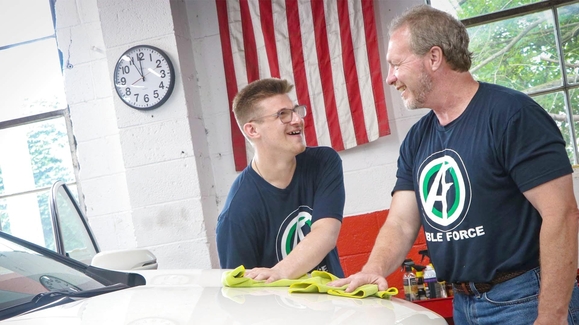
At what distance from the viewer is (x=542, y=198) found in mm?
1791

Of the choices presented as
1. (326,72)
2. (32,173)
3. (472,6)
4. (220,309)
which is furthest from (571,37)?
(32,173)

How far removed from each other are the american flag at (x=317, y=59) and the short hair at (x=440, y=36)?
2.57 meters

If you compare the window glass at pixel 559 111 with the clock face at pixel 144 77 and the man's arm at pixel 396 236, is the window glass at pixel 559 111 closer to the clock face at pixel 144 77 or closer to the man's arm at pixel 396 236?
the clock face at pixel 144 77

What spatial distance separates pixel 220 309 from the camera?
1.47 m

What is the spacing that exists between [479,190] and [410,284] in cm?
234

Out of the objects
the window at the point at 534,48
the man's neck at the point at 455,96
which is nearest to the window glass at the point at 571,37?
the window at the point at 534,48

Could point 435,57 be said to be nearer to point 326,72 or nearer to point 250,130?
point 250,130

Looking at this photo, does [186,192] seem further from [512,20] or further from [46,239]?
[512,20]

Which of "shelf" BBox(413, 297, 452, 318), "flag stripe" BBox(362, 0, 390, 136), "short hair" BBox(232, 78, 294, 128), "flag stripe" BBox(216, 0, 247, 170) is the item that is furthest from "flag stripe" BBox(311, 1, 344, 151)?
"short hair" BBox(232, 78, 294, 128)

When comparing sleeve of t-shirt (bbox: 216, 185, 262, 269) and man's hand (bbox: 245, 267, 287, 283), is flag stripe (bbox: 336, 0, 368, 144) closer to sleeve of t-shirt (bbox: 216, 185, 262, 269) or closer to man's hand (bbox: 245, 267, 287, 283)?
sleeve of t-shirt (bbox: 216, 185, 262, 269)

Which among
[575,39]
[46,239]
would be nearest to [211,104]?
[46,239]

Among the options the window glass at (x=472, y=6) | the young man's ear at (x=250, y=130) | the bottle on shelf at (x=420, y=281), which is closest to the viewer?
the young man's ear at (x=250, y=130)

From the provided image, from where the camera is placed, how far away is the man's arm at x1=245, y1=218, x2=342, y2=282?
79.4 inches

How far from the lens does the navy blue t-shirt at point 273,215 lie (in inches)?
98.8
